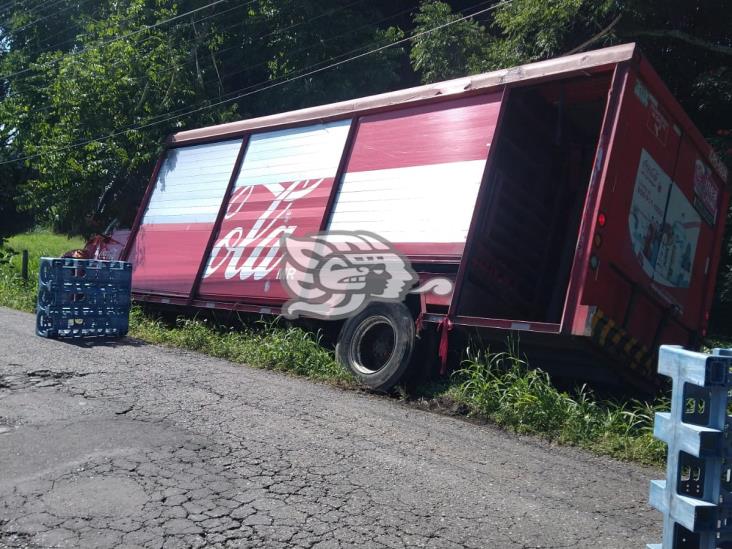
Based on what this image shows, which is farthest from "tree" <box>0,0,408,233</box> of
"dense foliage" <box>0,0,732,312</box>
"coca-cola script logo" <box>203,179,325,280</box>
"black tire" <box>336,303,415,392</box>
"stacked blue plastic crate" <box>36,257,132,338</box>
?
"black tire" <box>336,303,415,392</box>

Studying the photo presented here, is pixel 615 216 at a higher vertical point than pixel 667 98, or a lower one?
lower

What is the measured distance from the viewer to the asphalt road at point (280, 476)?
3.81m

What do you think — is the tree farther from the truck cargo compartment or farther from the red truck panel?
the truck cargo compartment

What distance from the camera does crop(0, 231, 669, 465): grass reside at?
587cm

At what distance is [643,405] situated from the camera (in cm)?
683

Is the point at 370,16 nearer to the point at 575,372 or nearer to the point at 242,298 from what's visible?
the point at 242,298

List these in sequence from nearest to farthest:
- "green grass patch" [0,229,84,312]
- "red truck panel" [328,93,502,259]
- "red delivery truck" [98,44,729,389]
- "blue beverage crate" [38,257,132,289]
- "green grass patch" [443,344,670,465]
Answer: "green grass patch" [443,344,670,465] → "red delivery truck" [98,44,729,389] → "red truck panel" [328,93,502,259] → "blue beverage crate" [38,257,132,289] → "green grass patch" [0,229,84,312]

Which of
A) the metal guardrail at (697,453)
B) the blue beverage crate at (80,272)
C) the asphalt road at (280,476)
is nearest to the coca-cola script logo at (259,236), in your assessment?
the blue beverage crate at (80,272)

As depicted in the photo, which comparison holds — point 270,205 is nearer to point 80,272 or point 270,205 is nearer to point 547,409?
point 80,272

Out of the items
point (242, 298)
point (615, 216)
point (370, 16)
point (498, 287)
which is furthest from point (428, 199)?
→ point (370, 16)

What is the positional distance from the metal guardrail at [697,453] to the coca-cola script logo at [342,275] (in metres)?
4.17

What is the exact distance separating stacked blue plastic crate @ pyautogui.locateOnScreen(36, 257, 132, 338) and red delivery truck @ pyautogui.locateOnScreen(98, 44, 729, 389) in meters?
1.45

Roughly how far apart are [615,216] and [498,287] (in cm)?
169

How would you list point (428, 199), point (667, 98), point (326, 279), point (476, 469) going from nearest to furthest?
point (476, 469) → point (667, 98) → point (428, 199) → point (326, 279)
